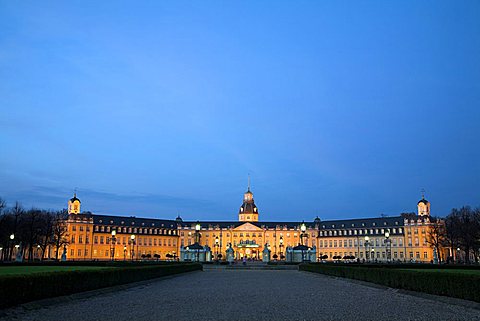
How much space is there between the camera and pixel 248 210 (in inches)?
6870

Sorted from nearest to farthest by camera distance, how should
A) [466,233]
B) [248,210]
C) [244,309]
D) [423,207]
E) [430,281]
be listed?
[244,309] < [430,281] < [466,233] < [423,207] < [248,210]

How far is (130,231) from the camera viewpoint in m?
150

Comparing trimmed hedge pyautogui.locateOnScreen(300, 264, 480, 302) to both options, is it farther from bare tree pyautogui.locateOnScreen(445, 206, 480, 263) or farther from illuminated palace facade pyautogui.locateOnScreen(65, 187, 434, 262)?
illuminated palace facade pyautogui.locateOnScreen(65, 187, 434, 262)

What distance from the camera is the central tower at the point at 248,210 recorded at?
173m

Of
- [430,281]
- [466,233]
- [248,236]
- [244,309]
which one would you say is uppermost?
[248,236]

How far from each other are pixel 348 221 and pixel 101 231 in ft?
263

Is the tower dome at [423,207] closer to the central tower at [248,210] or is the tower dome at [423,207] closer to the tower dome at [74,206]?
the central tower at [248,210]

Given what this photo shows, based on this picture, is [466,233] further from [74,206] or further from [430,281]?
[74,206]

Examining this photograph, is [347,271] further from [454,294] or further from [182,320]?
[182,320]

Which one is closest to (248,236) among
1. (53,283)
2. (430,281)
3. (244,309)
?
(430,281)

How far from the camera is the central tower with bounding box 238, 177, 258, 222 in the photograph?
569ft

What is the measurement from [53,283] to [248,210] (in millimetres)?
156769

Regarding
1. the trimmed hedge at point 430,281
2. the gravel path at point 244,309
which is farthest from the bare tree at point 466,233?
the gravel path at point 244,309

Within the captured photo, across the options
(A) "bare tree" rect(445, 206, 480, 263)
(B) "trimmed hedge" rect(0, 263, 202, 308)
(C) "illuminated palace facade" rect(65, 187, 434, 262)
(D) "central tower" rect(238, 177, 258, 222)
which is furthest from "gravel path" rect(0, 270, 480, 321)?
(D) "central tower" rect(238, 177, 258, 222)
